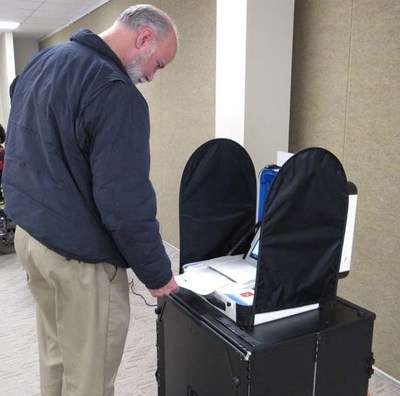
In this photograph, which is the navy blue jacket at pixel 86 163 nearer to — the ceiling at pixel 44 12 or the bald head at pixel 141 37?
the bald head at pixel 141 37

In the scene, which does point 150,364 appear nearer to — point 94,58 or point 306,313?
point 306,313

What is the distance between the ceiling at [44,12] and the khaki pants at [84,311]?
432cm

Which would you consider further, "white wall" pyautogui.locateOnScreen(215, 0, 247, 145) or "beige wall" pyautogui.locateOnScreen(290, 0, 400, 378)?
"white wall" pyautogui.locateOnScreen(215, 0, 247, 145)

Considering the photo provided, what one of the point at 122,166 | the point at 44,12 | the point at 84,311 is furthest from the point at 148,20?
the point at 44,12

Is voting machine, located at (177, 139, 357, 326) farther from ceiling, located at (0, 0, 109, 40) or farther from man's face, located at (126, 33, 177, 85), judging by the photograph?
ceiling, located at (0, 0, 109, 40)

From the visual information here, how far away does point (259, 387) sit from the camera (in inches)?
47.9

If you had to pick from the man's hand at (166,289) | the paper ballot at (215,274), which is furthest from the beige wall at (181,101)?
the man's hand at (166,289)

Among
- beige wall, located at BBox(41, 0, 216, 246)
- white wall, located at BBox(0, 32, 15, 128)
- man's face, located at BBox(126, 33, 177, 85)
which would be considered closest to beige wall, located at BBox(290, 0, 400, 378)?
beige wall, located at BBox(41, 0, 216, 246)

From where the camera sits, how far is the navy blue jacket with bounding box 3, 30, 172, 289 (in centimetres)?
119

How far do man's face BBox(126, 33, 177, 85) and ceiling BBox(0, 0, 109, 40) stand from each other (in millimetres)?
4044

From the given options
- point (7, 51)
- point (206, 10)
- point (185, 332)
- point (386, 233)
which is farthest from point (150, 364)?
point (7, 51)

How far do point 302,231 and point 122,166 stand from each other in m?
0.54

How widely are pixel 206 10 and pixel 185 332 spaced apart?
259cm

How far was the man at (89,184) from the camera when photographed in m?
1.20
